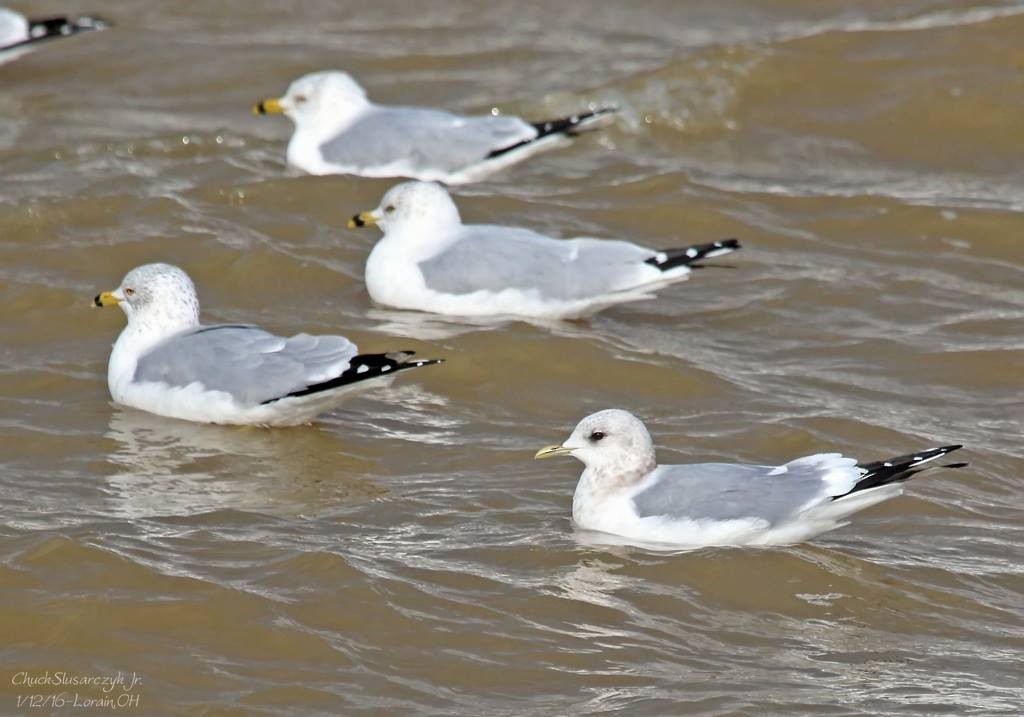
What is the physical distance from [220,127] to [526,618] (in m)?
7.93

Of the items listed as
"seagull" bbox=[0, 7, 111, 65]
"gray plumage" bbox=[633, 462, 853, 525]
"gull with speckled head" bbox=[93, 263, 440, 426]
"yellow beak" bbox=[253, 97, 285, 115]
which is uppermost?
"seagull" bbox=[0, 7, 111, 65]

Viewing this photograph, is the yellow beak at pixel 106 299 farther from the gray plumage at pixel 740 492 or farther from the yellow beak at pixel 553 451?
the gray plumage at pixel 740 492

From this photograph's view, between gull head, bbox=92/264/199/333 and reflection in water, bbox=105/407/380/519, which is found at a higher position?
gull head, bbox=92/264/199/333

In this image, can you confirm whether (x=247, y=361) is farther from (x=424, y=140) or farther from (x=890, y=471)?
(x=424, y=140)

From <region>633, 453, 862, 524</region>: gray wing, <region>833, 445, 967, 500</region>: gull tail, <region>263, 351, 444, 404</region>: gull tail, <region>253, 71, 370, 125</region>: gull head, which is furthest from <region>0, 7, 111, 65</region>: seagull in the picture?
<region>833, 445, 967, 500</region>: gull tail

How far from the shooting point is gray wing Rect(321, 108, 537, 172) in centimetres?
1215

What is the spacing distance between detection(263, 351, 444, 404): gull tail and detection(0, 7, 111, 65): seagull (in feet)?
25.2

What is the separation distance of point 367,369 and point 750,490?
1.92 meters

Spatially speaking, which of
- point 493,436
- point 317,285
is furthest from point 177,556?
point 317,285

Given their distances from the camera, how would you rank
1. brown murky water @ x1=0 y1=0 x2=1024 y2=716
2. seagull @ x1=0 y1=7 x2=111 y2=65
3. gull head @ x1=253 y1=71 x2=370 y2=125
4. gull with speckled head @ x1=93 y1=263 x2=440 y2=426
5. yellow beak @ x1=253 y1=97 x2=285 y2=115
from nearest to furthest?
brown murky water @ x1=0 y1=0 x2=1024 y2=716
gull with speckled head @ x1=93 y1=263 x2=440 y2=426
gull head @ x1=253 y1=71 x2=370 y2=125
yellow beak @ x1=253 y1=97 x2=285 y2=115
seagull @ x1=0 y1=7 x2=111 y2=65

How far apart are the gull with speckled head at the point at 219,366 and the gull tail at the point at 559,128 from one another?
3.80 meters

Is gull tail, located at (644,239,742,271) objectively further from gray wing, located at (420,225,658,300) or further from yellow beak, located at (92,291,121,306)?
yellow beak, located at (92,291,121,306)

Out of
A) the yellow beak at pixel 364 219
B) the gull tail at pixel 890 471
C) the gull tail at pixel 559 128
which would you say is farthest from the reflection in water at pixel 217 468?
the gull tail at pixel 559 128

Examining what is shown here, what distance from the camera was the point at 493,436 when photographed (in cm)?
837
